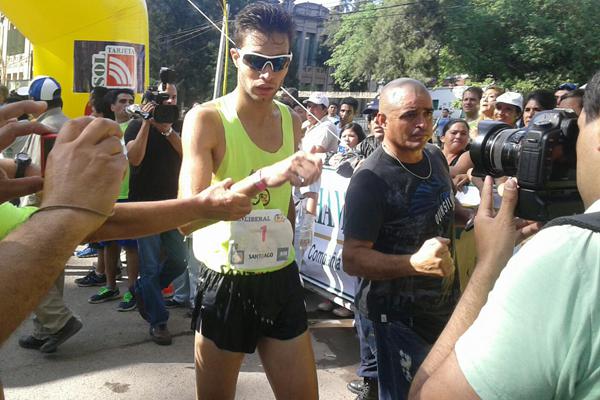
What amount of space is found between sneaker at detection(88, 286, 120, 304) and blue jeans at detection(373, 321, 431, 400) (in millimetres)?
3627

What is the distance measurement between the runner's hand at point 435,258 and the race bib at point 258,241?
60 cm

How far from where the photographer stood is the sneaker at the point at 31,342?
4.20m

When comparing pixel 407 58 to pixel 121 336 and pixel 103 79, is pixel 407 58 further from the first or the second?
pixel 121 336

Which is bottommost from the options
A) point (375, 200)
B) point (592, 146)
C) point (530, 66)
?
point (375, 200)

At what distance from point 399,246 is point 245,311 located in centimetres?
74

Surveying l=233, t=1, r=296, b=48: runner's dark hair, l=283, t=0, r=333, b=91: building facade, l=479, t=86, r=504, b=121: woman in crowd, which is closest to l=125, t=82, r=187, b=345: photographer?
l=233, t=1, r=296, b=48: runner's dark hair

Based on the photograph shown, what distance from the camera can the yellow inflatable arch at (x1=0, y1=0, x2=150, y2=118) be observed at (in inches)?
289

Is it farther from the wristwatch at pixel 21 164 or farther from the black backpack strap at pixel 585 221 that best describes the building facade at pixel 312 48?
the black backpack strap at pixel 585 221

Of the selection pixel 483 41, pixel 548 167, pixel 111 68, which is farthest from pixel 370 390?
pixel 483 41

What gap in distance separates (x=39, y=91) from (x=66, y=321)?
1824 mm

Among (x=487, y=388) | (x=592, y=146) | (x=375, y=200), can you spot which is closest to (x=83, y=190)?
(x=487, y=388)

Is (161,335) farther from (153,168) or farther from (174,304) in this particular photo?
(153,168)

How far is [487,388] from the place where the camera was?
980mm

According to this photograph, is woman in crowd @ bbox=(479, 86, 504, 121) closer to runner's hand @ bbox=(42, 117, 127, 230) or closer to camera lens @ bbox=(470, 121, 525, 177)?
camera lens @ bbox=(470, 121, 525, 177)
